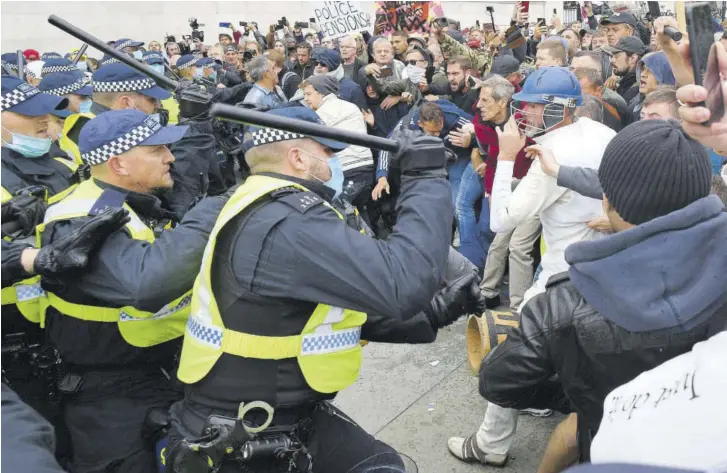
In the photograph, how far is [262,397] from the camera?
2.25m

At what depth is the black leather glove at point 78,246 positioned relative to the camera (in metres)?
2.32

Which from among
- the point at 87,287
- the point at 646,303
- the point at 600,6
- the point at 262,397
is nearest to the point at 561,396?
the point at 646,303

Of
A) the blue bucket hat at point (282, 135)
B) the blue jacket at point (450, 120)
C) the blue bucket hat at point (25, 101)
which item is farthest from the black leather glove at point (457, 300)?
the blue jacket at point (450, 120)

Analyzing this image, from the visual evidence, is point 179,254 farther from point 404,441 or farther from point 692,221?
point 404,441

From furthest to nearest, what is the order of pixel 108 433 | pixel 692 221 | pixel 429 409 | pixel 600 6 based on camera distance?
pixel 600 6 → pixel 429 409 → pixel 108 433 → pixel 692 221

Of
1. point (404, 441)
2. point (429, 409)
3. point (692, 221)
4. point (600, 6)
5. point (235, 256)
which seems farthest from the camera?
point (600, 6)

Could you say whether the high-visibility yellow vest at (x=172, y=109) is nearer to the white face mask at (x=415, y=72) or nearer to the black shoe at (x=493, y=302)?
the white face mask at (x=415, y=72)

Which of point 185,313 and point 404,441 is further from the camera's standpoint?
point 404,441

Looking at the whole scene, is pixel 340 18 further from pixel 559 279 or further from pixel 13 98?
pixel 559 279

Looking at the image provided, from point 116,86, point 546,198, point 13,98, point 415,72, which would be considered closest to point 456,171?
point 415,72

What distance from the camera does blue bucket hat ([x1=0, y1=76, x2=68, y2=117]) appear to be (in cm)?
364

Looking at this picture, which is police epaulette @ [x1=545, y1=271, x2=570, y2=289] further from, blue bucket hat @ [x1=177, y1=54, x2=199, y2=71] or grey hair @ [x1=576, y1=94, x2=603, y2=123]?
blue bucket hat @ [x1=177, y1=54, x2=199, y2=71]

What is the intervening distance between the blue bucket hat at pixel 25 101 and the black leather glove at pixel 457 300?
253 cm

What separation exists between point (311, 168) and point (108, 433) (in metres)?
1.47
